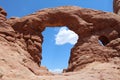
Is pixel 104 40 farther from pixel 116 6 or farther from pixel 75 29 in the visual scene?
pixel 116 6

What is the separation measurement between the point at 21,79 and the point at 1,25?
33.8ft

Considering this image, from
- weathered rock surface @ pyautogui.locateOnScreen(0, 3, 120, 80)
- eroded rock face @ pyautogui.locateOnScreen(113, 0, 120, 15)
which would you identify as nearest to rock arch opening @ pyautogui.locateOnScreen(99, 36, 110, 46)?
weathered rock surface @ pyautogui.locateOnScreen(0, 3, 120, 80)

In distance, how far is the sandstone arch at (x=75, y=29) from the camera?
89.4 feet

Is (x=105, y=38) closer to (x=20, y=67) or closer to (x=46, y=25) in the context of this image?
(x=46, y=25)

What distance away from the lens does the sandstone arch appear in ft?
89.4

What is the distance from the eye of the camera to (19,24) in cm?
2977

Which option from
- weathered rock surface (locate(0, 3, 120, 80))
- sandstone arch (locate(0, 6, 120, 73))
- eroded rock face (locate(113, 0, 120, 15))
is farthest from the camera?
eroded rock face (locate(113, 0, 120, 15))

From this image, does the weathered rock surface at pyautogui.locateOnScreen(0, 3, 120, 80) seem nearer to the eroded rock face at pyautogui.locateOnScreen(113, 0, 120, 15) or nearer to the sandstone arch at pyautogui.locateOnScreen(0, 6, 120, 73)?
the sandstone arch at pyautogui.locateOnScreen(0, 6, 120, 73)

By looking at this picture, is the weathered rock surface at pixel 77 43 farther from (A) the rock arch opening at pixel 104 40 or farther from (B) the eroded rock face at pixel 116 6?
(B) the eroded rock face at pixel 116 6

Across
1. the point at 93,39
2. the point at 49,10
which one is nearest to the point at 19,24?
the point at 49,10

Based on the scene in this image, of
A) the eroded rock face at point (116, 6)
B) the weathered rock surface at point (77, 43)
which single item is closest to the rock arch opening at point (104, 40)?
the weathered rock surface at point (77, 43)

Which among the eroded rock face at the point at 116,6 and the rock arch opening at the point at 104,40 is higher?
the eroded rock face at the point at 116,6

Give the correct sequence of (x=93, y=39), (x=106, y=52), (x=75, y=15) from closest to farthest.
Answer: (x=106, y=52)
(x=93, y=39)
(x=75, y=15)

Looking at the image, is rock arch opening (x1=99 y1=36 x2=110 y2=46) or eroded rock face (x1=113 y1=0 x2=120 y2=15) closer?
rock arch opening (x1=99 y1=36 x2=110 y2=46)
